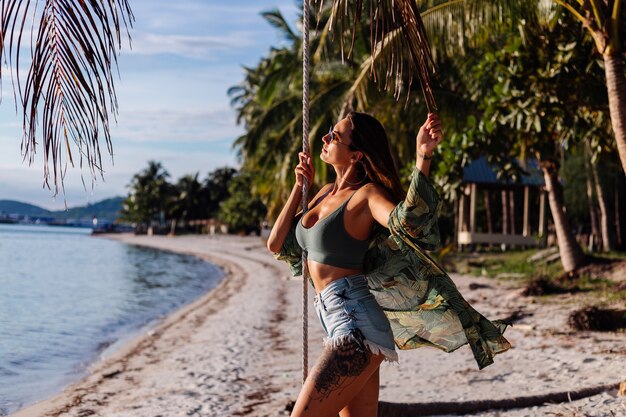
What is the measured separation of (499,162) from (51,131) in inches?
366

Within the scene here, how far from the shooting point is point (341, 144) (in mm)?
3141

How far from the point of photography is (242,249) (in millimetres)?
48719

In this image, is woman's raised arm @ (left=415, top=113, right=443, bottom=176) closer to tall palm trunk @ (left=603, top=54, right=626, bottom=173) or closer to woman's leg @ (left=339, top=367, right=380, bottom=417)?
woman's leg @ (left=339, top=367, right=380, bottom=417)

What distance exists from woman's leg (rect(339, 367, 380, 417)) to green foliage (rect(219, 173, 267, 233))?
52.3 m

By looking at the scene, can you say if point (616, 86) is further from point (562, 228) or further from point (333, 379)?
point (562, 228)

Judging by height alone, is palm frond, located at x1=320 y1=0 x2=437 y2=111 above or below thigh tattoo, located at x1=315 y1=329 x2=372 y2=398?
above

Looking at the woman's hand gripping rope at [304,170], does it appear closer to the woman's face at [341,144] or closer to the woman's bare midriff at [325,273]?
the woman's face at [341,144]

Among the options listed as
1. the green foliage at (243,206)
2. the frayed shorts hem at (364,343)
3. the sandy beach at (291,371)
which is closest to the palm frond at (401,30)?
the frayed shorts hem at (364,343)

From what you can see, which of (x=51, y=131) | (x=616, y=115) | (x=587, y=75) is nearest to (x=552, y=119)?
(x=587, y=75)

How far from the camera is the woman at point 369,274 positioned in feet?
9.20

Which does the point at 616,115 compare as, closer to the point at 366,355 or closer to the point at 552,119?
the point at 552,119

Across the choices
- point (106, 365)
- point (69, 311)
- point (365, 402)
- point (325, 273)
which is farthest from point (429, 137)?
point (69, 311)

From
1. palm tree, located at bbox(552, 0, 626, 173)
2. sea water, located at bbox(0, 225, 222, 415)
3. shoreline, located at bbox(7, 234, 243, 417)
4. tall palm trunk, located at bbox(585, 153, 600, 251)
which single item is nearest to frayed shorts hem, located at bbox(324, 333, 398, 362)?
palm tree, located at bbox(552, 0, 626, 173)

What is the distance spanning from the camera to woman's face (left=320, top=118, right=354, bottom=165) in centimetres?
313
